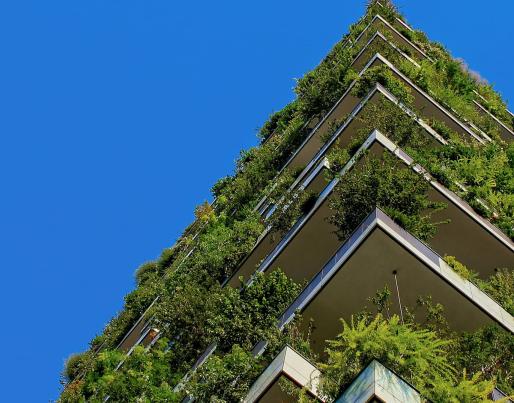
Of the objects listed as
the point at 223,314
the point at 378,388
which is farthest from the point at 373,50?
the point at 378,388

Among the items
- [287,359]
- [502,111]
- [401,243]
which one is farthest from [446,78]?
[287,359]

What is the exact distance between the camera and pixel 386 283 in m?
15.9

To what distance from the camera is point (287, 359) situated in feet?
44.4

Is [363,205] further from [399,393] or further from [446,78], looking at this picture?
[446,78]

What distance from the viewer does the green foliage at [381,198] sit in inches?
685

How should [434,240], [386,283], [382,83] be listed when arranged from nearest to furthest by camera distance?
[386,283]
[434,240]
[382,83]

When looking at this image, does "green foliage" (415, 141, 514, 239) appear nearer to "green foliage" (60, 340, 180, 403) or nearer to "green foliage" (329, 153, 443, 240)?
"green foliage" (329, 153, 443, 240)

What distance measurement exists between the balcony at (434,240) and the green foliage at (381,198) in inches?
37.6

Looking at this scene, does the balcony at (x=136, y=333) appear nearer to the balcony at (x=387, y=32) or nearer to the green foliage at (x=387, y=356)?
the balcony at (x=387, y=32)

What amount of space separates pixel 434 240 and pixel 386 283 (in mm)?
3972

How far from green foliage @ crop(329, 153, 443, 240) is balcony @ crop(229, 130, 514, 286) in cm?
95

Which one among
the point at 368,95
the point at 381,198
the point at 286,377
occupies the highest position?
the point at 368,95

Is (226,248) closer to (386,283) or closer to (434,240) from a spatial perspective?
(434,240)

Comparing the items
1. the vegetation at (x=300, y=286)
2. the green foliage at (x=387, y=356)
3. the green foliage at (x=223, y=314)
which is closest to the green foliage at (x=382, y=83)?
the vegetation at (x=300, y=286)
